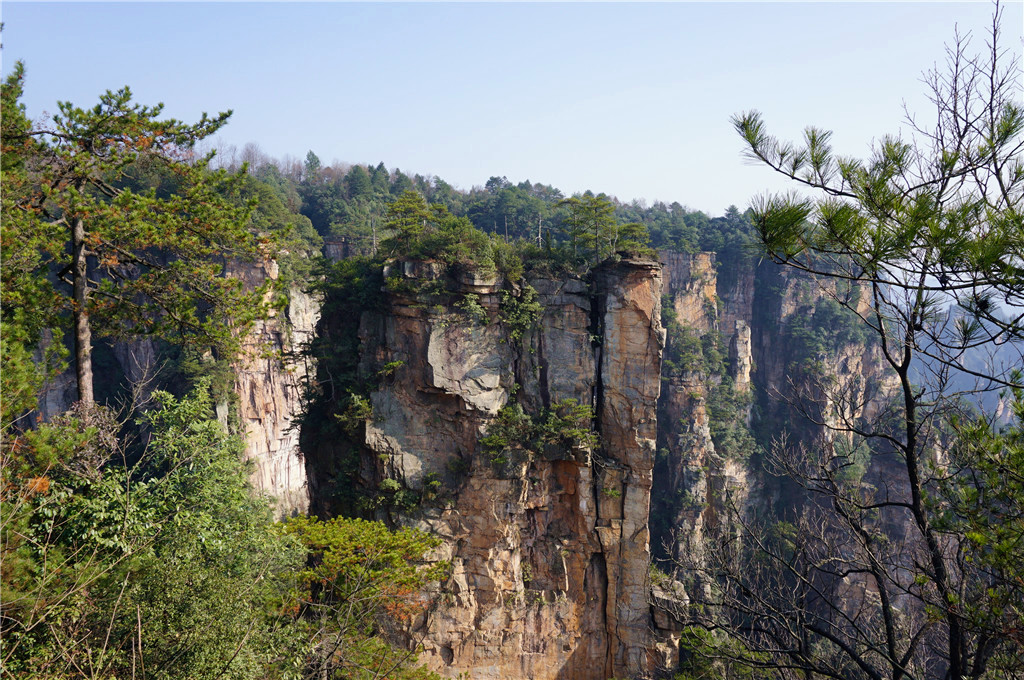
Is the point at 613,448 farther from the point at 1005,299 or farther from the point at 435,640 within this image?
the point at 1005,299

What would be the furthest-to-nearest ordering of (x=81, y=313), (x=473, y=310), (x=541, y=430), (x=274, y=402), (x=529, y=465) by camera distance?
(x=274, y=402)
(x=529, y=465)
(x=541, y=430)
(x=473, y=310)
(x=81, y=313)

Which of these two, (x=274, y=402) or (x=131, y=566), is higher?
(x=131, y=566)

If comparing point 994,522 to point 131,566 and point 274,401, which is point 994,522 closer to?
point 131,566

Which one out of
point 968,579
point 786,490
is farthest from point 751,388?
point 968,579

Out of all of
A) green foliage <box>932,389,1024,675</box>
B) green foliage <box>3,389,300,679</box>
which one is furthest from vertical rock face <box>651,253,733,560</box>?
green foliage <box>932,389,1024,675</box>

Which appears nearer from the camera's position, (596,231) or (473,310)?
(473,310)

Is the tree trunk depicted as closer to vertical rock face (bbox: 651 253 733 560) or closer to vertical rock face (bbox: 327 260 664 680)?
vertical rock face (bbox: 327 260 664 680)

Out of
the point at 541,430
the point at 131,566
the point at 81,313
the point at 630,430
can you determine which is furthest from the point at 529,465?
the point at 131,566
